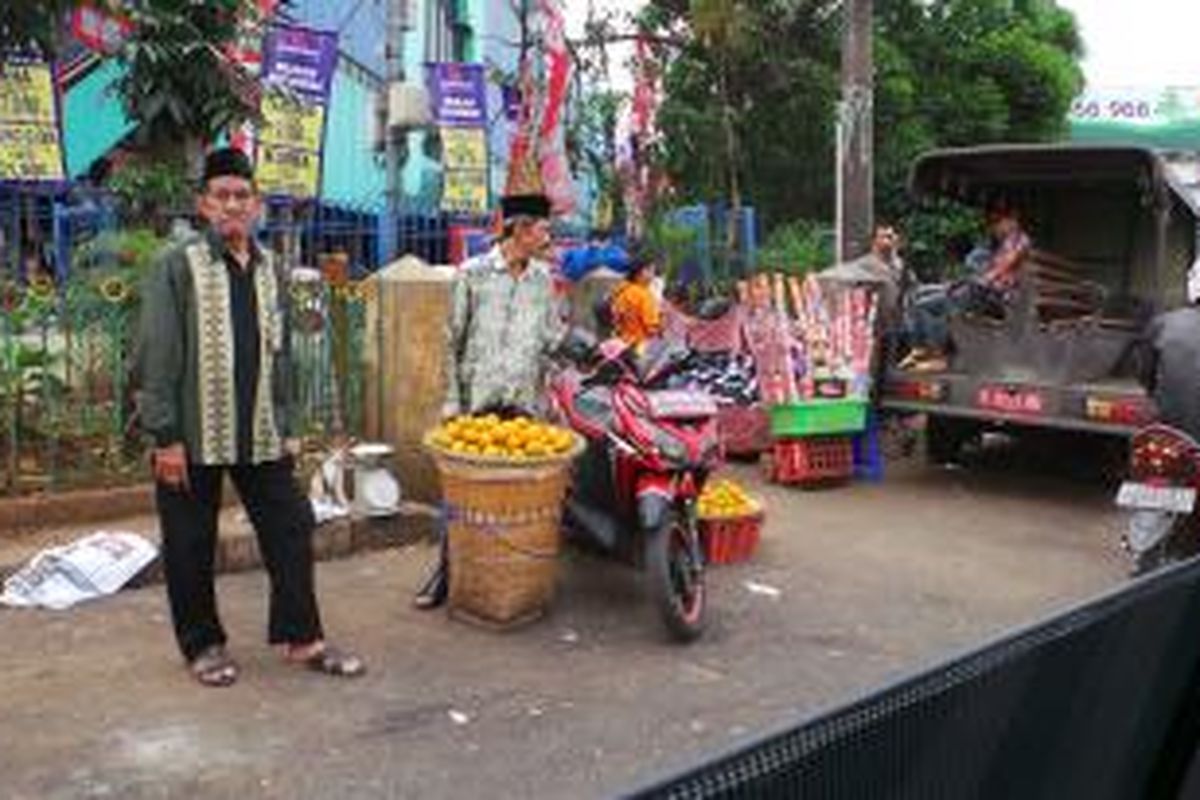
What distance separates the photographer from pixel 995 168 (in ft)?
37.0

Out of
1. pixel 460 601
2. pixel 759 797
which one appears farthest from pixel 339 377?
pixel 759 797

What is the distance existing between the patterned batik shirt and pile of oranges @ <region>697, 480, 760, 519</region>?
1399 mm

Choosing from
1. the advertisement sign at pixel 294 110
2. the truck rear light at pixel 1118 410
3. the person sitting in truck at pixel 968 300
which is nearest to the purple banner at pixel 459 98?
the advertisement sign at pixel 294 110

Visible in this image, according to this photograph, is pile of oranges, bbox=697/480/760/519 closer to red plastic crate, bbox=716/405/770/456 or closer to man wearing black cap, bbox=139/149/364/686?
man wearing black cap, bbox=139/149/364/686

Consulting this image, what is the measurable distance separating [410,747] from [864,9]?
9148 millimetres

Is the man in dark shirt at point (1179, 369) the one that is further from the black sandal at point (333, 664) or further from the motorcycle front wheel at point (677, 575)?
the black sandal at point (333, 664)

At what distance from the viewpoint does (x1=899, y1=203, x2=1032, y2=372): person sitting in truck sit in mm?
11016

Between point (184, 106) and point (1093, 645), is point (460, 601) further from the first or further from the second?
point (184, 106)

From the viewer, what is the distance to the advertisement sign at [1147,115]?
33625 mm

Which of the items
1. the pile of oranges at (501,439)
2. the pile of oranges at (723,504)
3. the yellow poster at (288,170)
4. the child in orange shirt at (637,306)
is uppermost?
the yellow poster at (288,170)

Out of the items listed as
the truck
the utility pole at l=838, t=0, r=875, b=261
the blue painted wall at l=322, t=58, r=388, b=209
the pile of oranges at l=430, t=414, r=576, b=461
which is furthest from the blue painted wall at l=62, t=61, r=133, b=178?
the pile of oranges at l=430, t=414, r=576, b=461

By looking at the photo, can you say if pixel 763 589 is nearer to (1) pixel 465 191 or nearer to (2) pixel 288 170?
(2) pixel 288 170

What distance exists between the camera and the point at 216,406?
219 inches

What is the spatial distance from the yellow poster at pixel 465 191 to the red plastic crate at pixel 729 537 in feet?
18.1
